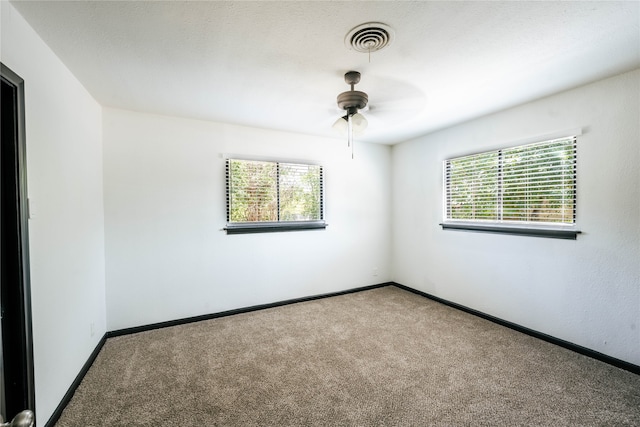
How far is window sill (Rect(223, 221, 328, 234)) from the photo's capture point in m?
3.39

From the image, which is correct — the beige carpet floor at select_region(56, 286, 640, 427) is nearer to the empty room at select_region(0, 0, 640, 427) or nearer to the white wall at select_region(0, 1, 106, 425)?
the empty room at select_region(0, 0, 640, 427)

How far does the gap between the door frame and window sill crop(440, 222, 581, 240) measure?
3.94 m

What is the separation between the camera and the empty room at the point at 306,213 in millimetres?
1551

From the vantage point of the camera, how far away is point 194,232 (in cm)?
320

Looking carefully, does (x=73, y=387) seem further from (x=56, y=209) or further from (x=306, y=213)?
(x=306, y=213)

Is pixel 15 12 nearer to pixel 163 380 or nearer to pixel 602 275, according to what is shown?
pixel 163 380

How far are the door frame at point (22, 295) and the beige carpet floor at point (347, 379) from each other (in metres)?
0.50

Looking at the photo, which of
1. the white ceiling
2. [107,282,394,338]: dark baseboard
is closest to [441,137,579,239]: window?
the white ceiling

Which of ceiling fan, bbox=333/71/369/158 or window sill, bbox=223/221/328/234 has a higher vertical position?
ceiling fan, bbox=333/71/369/158

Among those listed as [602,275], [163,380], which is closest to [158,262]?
[163,380]

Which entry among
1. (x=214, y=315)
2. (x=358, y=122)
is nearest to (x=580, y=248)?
A: (x=358, y=122)

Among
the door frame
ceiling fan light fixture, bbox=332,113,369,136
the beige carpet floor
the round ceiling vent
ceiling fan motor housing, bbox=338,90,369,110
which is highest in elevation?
the round ceiling vent

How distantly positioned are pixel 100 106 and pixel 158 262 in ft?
5.69

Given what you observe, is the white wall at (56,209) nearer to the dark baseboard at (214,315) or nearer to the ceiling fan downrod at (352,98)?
the dark baseboard at (214,315)
